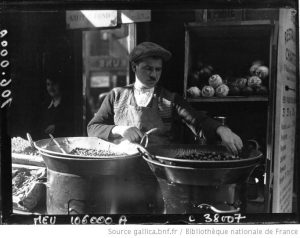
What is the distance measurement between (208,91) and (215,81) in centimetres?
9

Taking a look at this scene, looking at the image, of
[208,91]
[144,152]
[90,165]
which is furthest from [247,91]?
[90,165]

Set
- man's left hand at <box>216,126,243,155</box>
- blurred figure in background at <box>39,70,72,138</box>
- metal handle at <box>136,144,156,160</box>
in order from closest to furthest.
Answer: metal handle at <box>136,144,156,160</box> → man's left hand at <box>216,126,243,155</box> → blurred figure in background at <box>39,70,72,138</box>

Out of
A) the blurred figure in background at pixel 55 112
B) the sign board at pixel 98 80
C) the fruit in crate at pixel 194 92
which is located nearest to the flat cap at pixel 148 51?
the fruit in crate at pixel 194 92

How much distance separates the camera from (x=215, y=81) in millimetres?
2982

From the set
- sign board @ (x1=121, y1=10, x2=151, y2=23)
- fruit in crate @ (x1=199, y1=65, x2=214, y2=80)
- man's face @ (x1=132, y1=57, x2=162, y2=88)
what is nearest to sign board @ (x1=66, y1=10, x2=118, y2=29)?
sign board @ (x1=121, y1=10, x2=151, y2=23)

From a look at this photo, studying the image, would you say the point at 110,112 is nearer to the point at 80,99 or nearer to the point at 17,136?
the point at 80,99

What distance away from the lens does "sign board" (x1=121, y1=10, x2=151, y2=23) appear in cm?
292

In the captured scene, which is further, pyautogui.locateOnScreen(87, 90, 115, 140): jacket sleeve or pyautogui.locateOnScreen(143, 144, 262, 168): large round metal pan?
pyautogui.locateOnScreen(87, 90, 115, 140): jacket sleeve

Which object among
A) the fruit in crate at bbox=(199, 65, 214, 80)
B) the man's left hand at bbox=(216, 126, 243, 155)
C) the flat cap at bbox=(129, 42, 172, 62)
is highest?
the flat cap at bbox=(129, 42, 172, 62)

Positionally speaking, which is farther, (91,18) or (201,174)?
(91,18)

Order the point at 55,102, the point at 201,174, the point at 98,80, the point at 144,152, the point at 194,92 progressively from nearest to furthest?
the point at 201,174, the point at 144,152, the point at 194,92, the point at 55,102, the point at 98,80

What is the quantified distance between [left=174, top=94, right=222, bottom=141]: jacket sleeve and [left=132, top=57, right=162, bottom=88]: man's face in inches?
8.6

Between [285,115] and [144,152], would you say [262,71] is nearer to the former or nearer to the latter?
[285,115]

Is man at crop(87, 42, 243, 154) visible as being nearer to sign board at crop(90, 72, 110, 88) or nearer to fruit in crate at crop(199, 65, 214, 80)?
fruit in crate at crop(199, 65, 214, 80)
